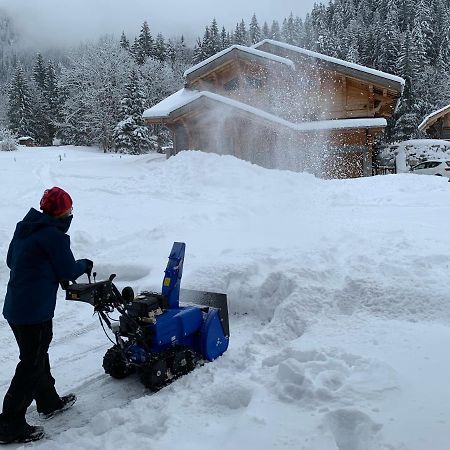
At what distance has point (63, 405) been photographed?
3.63m

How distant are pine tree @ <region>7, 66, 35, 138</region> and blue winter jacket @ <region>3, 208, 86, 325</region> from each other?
49445 millimetres

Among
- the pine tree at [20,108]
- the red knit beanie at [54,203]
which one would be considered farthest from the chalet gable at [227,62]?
the pine tree at [20,108]

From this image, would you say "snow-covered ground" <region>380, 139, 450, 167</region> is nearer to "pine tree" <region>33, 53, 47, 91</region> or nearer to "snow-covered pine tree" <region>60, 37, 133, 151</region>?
"snow-covered pine tree" <region>60, 37, 133, 151</region>

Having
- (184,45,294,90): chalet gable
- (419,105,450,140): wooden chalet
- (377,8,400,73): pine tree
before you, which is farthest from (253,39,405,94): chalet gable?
(377,8,400,73): pine tree

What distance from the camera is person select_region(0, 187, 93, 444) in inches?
126

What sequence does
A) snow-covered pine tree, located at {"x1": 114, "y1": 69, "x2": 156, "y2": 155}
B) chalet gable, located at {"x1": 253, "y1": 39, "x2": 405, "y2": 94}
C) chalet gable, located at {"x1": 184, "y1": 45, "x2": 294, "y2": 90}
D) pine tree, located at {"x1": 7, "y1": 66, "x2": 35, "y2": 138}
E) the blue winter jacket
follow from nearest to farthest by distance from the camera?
the blue winter jacket → chalet gable, located at {"x1": 253, "y1": 39, "x2": 405, "y2": 94} → chalet gable, located at {"x1": 184, "y1": 45, "x2": 294, "y2": 90} → snow-covered pine tree, located at {"x1": 114, "y1": 69, "x2": 156, "y2": 155} → pine tree, located at {"x1": 7, "y1": 66, "x2": 35, "y2": 138}

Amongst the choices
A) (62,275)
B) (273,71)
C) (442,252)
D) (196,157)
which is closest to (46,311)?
(62,275)

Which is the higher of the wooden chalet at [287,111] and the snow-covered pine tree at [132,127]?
the wooden chalet at [287,111]

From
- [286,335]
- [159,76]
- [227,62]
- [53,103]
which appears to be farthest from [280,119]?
[53,103]

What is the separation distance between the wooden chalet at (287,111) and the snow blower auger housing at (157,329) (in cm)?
1389

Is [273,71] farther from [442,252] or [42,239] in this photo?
[42,239]

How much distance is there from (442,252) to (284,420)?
340cm

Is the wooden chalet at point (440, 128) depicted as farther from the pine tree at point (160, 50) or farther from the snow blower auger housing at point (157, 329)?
the pine tree at point (160, 50)

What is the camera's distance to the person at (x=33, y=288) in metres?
3.20
